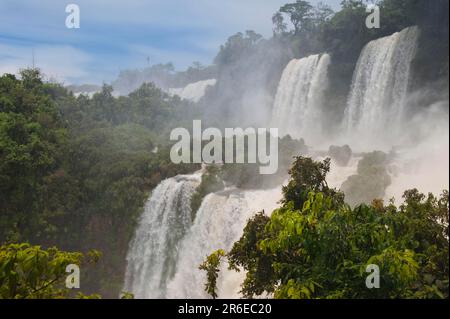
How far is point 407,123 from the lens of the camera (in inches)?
718

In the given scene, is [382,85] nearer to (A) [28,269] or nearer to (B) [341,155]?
(B) [341,155]

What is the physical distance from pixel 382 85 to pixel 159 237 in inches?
473

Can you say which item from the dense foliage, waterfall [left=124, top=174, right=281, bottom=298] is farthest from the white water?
the dense foliage

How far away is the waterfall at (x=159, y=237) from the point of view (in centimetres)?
1947

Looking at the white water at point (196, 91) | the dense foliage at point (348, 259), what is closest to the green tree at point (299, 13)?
the white water at point (196, 91)

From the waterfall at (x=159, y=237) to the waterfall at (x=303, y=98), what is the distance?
375 inches

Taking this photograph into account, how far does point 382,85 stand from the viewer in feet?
66.9

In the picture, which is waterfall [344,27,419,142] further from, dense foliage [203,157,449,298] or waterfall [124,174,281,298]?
dense foliage [203,157,449,298]

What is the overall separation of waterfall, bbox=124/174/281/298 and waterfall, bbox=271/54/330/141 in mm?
9530

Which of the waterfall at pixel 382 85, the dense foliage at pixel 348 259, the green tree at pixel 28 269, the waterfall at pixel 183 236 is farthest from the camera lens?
the waterfall at pixel 382 85

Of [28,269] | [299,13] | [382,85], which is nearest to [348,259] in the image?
[28,269]

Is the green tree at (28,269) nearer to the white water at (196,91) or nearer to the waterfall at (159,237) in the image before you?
the waterfall at (159,237)
